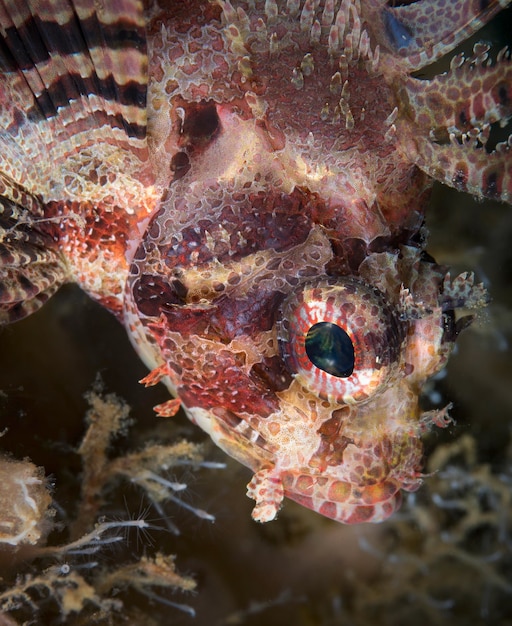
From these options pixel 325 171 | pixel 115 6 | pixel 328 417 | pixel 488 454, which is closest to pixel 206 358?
pixel 328 417

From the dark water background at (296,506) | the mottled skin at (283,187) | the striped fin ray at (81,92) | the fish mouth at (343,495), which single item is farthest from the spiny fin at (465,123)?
the fish mouth at (343,495)

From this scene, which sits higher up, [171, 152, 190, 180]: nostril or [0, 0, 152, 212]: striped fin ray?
[0, 0, 152, 212]: striped fin ray

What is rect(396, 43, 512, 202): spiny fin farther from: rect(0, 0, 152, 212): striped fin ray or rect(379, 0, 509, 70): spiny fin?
rect(0, 0, 152, 212): striped fin ray

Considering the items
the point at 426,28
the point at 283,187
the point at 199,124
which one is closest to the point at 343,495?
the point at 283,187

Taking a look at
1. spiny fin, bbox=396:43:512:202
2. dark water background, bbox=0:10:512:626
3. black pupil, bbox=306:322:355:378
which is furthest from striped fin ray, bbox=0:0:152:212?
spiny fin, bbox=396:43:512:202

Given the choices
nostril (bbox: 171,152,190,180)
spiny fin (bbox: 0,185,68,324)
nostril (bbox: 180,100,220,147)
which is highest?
nostril (bbox: 180,100,220,147)

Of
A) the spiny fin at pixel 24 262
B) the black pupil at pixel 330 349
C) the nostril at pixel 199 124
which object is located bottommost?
the black pupil at pixel 330 349

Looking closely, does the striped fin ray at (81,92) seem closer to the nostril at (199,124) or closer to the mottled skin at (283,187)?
the mottled skin at (283,187)

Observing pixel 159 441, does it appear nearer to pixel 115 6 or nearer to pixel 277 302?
pixel 277 302
